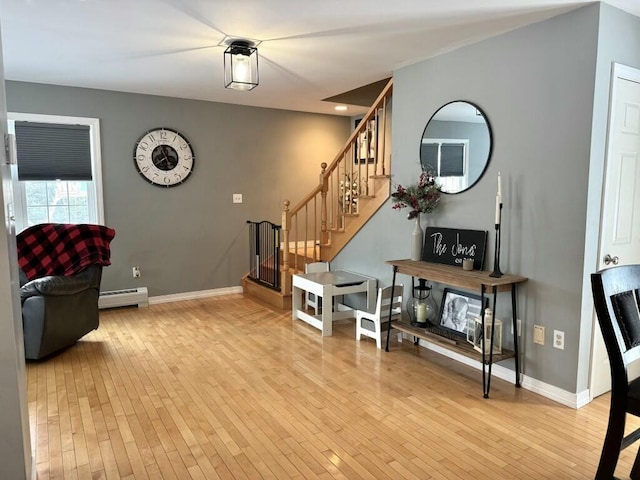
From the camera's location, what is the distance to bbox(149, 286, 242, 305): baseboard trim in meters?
5.40

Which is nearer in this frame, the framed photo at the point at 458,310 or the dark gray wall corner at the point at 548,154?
the dark gray wall corner at the point at 548,154

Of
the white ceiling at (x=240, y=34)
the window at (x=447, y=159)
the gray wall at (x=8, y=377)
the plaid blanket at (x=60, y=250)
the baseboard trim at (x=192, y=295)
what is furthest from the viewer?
the baseboard trim at (x=192, y=295)

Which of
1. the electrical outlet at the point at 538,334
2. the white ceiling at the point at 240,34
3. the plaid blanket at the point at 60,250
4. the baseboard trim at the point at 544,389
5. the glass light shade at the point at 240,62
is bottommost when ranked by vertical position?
the baseboard trim at the point at 544,389

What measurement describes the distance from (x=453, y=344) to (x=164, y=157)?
12.7 feet

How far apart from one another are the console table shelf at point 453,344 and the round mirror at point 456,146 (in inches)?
43.8

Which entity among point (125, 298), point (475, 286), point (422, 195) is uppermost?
point (422, 195)

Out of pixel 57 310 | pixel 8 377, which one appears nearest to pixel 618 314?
pixel 8 377

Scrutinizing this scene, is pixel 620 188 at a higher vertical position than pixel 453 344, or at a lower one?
higher

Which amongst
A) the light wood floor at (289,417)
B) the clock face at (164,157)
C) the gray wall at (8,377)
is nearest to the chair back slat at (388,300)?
the light wood floor at (289,417)

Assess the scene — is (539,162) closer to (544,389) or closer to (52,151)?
(544,389)

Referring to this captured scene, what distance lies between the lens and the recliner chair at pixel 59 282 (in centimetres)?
347

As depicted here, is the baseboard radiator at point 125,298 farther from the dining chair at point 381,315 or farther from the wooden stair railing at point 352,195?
the dining chair at point 381,315

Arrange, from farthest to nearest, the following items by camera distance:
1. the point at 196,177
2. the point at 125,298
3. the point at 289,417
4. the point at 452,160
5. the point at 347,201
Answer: the point at 196,177 → the point at 347,201 → the point at 125,298 → the point at 452,160 → the point at 289,417

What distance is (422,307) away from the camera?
357 cm
